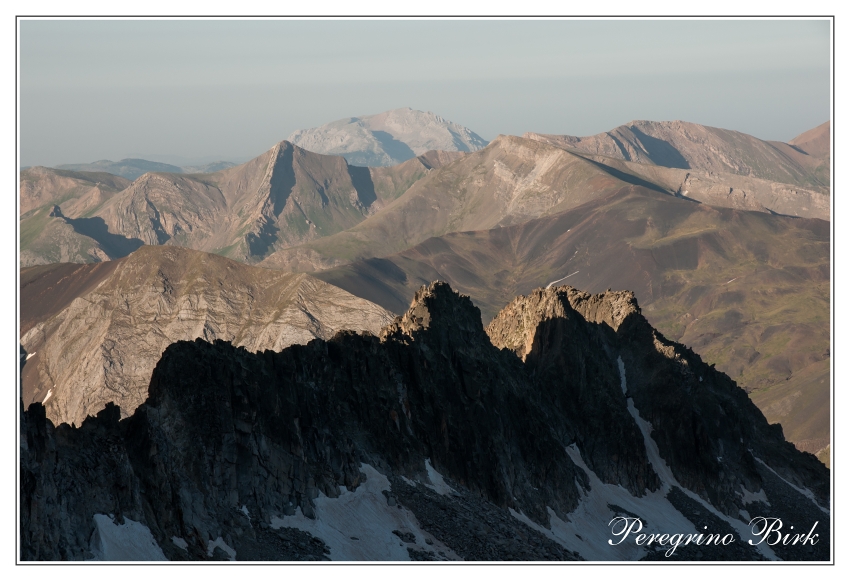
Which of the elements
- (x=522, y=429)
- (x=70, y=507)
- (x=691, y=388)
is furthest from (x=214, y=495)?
(x=691, y=388)

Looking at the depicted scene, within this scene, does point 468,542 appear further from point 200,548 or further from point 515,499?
point 200,548

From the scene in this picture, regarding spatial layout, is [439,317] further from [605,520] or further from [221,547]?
[221,547]

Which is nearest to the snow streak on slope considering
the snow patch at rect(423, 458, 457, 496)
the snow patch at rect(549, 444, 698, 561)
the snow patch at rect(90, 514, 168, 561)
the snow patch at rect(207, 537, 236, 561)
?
the snow patch at rect(549, 444, 698, 561)

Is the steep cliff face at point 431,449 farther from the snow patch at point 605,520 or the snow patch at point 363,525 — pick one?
the snow patch at point 605,520

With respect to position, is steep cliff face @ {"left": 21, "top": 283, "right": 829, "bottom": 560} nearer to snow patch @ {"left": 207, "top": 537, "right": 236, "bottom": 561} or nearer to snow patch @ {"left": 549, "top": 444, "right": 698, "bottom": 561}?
snow patch @ {"left": 207, "top": 537, "right": 236, "bottom": 561}

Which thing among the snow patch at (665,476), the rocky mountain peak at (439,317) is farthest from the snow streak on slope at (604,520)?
the rocky mountain peak at (439,317)

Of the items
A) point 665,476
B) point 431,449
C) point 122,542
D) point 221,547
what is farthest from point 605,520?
point 122,542
